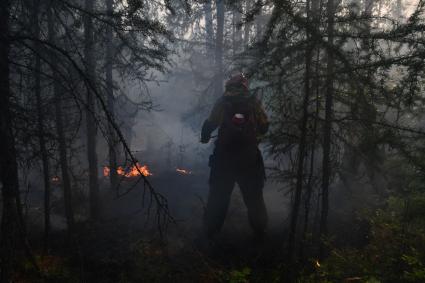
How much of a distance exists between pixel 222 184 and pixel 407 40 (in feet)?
14.7

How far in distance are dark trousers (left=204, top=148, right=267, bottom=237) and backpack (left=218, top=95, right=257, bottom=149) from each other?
→ 0.24 m

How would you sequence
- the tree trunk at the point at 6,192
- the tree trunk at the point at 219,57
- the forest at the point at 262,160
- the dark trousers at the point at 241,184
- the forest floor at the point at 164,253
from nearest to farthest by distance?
the tree trunk at the point at 6,192, the forest at the point at 262,160, the forest floor at the point at 164,253, the dark trousers at the point at 241,184, the tree trunk at the point at 219,57

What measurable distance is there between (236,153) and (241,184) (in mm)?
703

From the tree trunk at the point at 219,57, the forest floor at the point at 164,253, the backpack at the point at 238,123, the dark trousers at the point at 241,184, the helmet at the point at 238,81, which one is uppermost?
the tree trunk at the point at 219,57

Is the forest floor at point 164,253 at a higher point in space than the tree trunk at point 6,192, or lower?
lower

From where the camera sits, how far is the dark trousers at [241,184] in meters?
7.67

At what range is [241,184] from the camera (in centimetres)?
784

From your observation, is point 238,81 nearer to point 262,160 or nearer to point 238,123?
point 238,123

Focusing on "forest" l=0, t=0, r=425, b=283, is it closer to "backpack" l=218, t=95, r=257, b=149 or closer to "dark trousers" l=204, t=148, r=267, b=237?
"dark trousers" l=204, t=148, r=267, b=237

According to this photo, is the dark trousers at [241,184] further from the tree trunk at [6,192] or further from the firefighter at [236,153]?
the tree trunk at [6,192]

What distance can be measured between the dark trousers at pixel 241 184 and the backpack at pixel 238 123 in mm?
240

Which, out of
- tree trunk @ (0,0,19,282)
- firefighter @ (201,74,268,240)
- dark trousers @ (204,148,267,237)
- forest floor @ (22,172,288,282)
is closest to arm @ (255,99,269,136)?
firefighter @ (201,74,268,240)

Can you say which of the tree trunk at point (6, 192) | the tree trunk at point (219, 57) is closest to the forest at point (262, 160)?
the tree trunk at point (6, 192)

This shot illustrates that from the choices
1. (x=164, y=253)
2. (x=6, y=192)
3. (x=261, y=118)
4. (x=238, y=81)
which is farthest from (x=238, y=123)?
(x=6, y=192)
